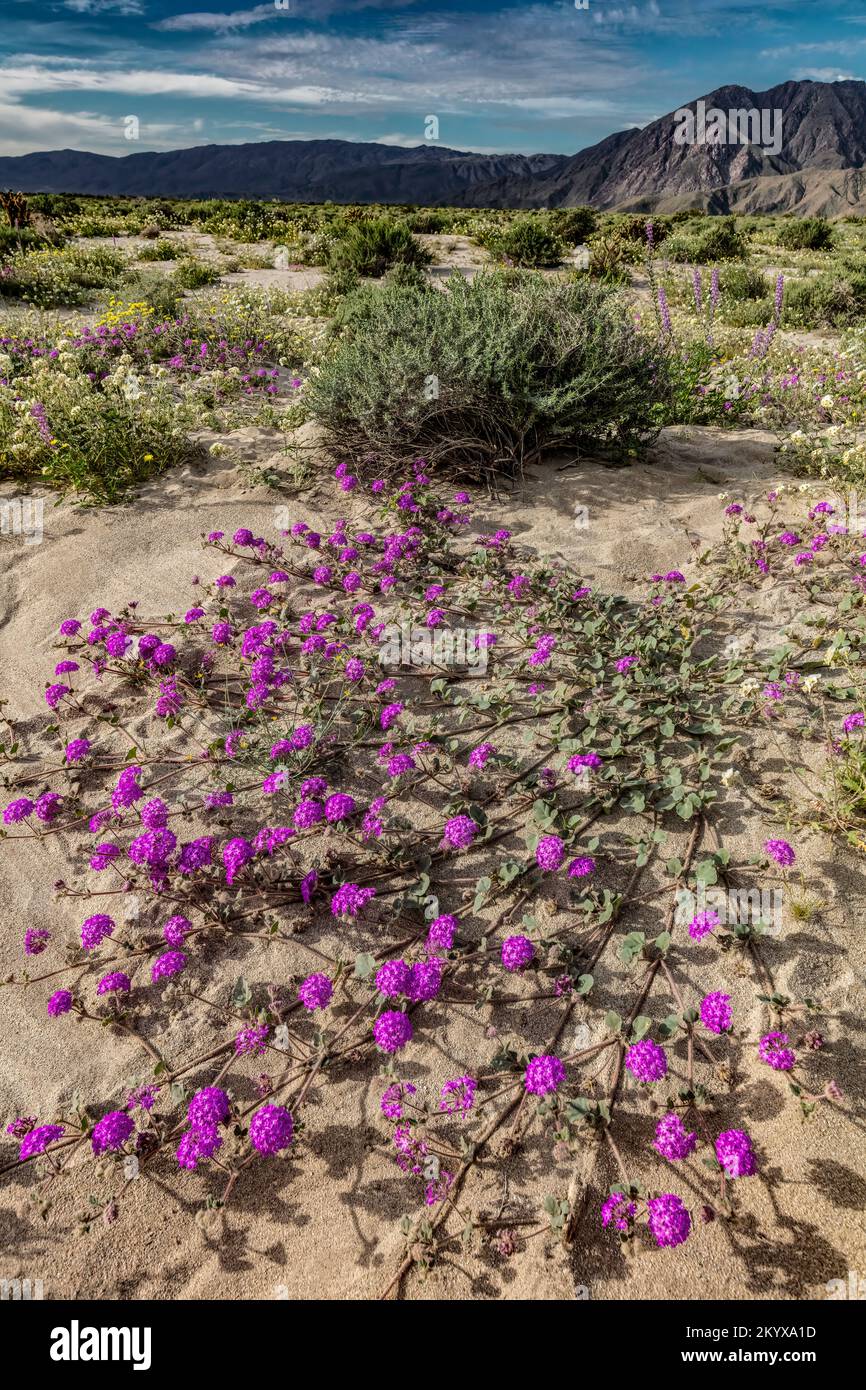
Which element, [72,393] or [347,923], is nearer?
[347,923]

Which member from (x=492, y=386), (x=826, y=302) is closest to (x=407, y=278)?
(x=492, y=386)

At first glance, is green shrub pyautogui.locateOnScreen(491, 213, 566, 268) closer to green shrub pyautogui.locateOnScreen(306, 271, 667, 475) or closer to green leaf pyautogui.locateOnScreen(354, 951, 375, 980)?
green shrub pyautogui.locateOnScreen(306, 271, 667, 475)

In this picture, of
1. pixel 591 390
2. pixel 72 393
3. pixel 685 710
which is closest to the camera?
pixel 685 710

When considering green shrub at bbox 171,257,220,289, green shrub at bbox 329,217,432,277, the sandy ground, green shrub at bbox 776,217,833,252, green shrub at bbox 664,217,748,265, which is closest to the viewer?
the sandy ground

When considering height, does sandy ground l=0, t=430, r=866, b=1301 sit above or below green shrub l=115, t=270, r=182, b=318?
below

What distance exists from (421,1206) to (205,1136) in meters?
0.75

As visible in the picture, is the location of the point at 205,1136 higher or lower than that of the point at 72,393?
lower

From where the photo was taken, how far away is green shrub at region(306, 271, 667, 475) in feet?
20.4

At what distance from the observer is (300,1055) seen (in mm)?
2688

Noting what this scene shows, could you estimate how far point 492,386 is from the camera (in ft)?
20.8

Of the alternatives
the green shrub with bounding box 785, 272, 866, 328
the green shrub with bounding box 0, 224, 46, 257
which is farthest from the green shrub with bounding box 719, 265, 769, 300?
the green shrub with bounding box 0, 224, 46, 257

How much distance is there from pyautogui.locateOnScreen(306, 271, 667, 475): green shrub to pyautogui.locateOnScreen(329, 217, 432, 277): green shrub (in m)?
9.09
